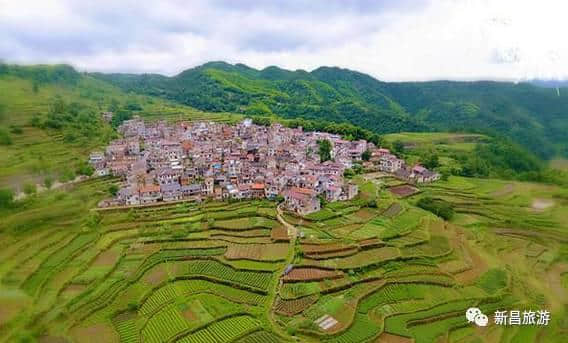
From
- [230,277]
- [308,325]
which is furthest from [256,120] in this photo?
[308,325]

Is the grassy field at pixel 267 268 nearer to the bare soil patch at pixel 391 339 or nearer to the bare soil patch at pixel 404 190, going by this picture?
the bare soil patch at pixel 391 339

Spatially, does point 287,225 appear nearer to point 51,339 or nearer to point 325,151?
point 51,339

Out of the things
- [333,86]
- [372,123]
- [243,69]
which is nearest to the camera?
[372,123]

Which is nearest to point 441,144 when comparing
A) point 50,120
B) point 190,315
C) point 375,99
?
point 190,315

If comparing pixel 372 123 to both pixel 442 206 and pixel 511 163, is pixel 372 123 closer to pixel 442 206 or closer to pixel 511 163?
pixel 511 163

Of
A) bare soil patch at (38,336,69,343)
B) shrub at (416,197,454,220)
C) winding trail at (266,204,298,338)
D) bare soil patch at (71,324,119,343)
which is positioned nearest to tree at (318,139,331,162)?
shrub at (416,197,454,220)

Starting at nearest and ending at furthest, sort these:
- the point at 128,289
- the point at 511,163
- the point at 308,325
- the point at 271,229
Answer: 1. the point at 308,325
2. the point at 128,289
3. the point at 271,229
4. the point at 511,163

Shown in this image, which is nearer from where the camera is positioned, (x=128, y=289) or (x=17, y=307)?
(x=17, y=307)

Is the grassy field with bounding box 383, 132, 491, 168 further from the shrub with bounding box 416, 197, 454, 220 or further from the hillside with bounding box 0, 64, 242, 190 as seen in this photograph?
the hillside with bounding box 0, 64, 242, 190
